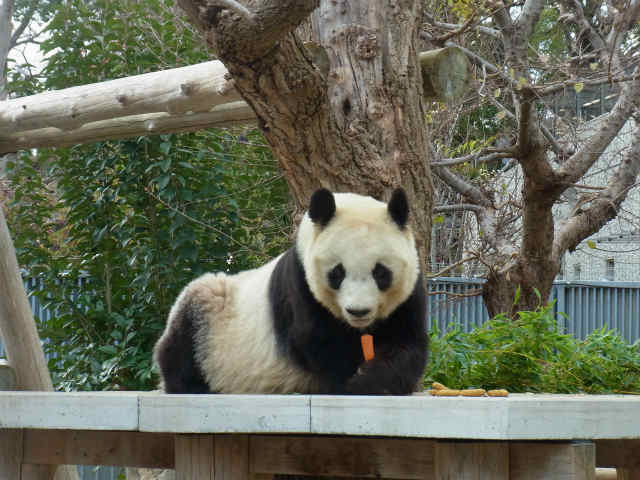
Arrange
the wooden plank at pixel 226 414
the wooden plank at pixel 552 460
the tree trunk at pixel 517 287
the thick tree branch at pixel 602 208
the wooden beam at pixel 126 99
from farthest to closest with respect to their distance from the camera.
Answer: the thick tree branch at pixel 602 208
the tree trunk at pixel 517 287
the wooden beam at pixel 126 99
the wooden plank at pixel 226 414
the wooden plank at pixel 552 460

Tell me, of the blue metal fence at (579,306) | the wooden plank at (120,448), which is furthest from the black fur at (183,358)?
the blue metal fence at (579,306)

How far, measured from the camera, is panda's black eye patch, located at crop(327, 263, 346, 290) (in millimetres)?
2900

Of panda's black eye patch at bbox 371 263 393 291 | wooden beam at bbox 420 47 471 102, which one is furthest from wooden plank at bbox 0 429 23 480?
wooden beam at bbox 420 47 471 102

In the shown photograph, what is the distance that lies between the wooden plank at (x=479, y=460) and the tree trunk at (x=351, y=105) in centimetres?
201

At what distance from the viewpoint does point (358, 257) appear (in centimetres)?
288

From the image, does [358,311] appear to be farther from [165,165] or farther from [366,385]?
[165,165]

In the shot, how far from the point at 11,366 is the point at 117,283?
1669 millimetres

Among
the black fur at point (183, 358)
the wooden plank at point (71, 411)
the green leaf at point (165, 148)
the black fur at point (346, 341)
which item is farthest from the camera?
the green leaf at point (165, 148)

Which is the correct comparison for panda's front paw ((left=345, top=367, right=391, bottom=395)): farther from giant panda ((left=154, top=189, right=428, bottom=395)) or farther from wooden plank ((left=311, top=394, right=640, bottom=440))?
wooden plank ((left=311, top=394, right=640, bottom=440))

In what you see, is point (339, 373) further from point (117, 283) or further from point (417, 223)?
point (117, 283)

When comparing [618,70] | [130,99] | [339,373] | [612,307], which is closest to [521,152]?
[618,70]

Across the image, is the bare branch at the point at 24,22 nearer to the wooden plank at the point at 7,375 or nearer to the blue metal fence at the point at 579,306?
the blue metal fence at the point at 579,306

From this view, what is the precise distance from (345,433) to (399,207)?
1052mm

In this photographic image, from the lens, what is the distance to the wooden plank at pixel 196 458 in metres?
2.79
